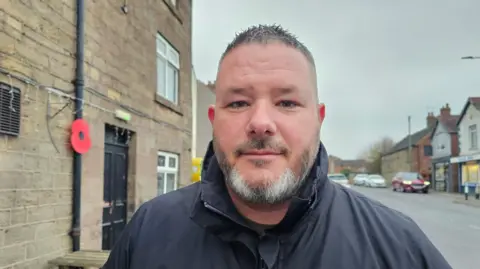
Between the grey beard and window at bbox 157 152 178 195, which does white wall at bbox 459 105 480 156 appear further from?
the grey beard

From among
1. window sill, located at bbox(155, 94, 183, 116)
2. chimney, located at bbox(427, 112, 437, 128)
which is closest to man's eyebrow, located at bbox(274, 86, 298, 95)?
window sill, located at bbox(155, 94, 183, 116)

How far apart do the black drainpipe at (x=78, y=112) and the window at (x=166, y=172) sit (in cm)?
349

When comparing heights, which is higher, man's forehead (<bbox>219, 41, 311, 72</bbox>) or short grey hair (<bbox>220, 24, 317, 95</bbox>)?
short grey hair (<bbox>220, 24, 317, 95</bbox>)

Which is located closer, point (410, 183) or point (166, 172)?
point (166, 172)

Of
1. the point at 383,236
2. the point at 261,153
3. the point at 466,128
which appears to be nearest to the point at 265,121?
the point at 261,153

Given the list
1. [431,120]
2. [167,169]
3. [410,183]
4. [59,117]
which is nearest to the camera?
[59,117]

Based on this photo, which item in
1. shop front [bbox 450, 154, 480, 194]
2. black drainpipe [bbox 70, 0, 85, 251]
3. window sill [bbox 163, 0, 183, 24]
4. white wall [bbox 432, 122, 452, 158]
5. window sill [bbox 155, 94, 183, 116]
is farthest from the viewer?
white wall [bbox 432, 122, 452, 158]

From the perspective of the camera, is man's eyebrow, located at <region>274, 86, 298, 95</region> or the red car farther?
the red car

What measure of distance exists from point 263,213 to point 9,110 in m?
3.24

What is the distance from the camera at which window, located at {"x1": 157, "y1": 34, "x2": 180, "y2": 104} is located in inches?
348

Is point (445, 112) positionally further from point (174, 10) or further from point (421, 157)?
point (174, 10)

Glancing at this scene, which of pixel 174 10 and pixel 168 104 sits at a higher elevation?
pixel 174 10

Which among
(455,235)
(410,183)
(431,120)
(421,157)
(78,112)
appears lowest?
(455,235)

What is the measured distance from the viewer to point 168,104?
8914 mm
